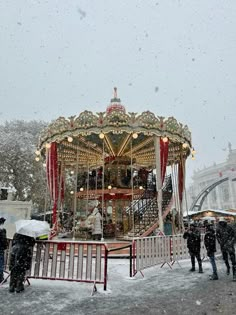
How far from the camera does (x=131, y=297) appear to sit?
5.20 meters

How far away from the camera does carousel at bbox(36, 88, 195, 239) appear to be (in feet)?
41.0

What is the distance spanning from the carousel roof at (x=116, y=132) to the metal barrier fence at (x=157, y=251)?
5.32 meters

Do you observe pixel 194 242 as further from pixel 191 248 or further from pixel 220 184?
pixel 220 184

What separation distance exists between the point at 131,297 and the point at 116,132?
28.2ft

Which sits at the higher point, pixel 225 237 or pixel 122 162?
pixel 122 162

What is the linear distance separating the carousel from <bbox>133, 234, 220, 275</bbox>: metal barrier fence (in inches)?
62.1

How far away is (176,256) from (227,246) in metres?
2.62

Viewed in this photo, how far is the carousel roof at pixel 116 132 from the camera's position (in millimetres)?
12461

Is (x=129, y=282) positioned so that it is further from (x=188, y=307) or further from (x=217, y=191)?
(x=217, y=191)

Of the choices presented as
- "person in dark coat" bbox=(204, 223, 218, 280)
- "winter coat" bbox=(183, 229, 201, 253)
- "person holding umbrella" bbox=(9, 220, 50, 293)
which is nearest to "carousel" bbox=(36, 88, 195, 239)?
"winter coat" bbox=(183, 229, 201, 253)

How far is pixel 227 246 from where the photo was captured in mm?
6871

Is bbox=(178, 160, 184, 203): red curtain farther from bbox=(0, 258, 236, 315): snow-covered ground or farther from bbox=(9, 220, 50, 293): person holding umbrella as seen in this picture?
bbox=(9, 220, 50, 293): person holding umbrella

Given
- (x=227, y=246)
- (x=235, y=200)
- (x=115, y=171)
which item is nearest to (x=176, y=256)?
(x=227, y=246)

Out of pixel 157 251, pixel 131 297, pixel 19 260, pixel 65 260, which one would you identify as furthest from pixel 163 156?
pixel 19 260
